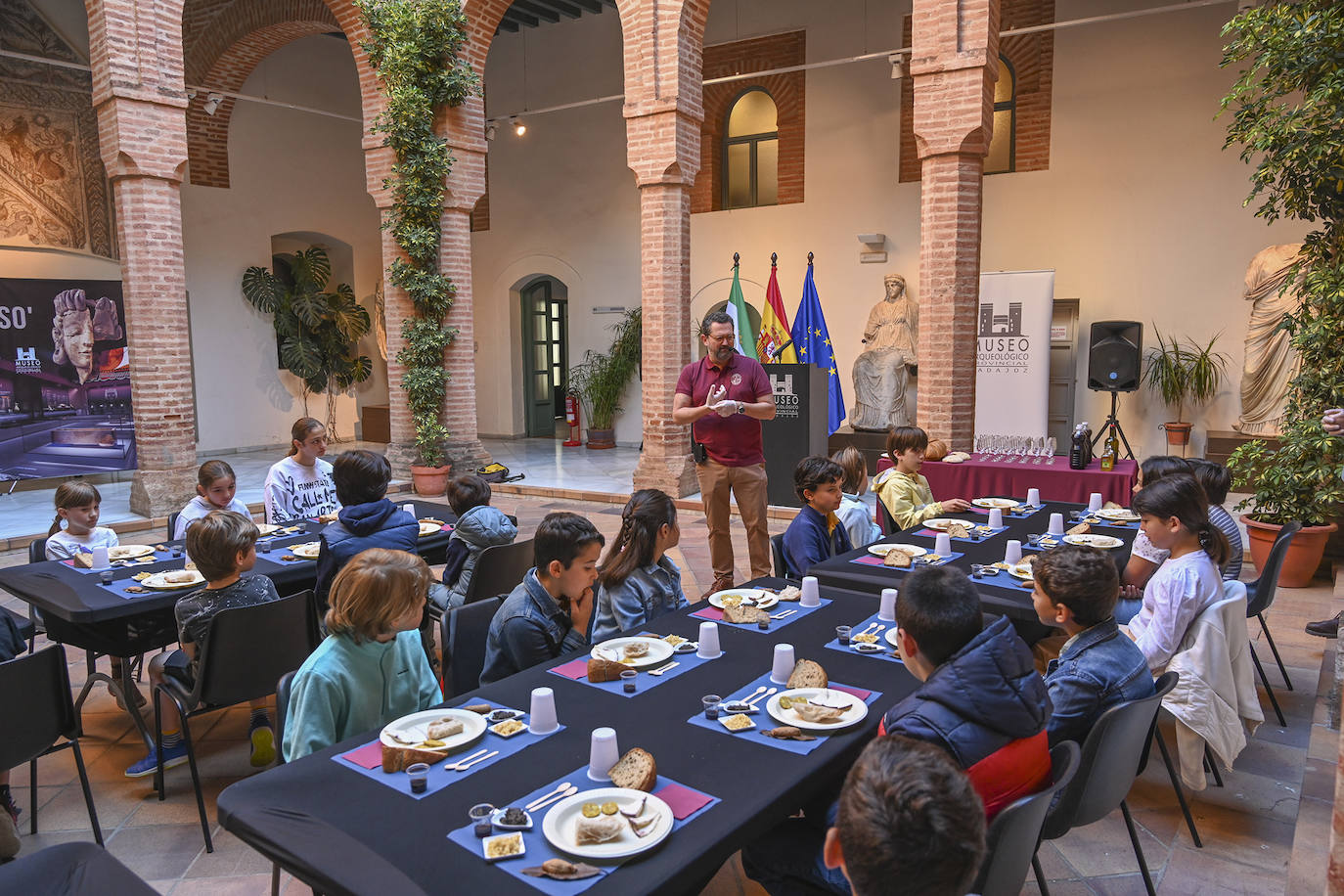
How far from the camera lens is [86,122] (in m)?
11.2

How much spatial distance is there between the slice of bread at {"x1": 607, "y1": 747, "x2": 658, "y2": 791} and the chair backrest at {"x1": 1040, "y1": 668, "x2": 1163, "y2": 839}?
1.11 meters

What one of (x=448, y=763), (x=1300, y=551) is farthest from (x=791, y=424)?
(x=448, y=763)

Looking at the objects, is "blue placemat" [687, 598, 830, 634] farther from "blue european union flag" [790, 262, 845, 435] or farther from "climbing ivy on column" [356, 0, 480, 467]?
"climbing ivy on column" [356, 0, 480, 467]

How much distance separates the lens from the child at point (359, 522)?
379 centimetres

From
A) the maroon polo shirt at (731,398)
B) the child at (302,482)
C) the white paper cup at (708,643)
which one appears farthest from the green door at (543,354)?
the white paper cup at (708,643)

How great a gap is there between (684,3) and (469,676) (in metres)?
7.45

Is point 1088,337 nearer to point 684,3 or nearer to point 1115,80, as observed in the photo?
point 1115,80

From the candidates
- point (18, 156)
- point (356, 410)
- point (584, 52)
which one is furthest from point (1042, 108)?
point (18, 156)

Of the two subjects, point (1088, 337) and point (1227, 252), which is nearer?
point (1227, 252)

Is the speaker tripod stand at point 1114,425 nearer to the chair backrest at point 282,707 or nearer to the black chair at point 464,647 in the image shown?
the black chair at point 464,647

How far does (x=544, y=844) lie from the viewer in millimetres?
1752

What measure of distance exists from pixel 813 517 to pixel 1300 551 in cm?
389

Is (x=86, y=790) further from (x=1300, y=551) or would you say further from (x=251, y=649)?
(x=1300, y=551)

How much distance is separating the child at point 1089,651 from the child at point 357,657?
1788 mm
